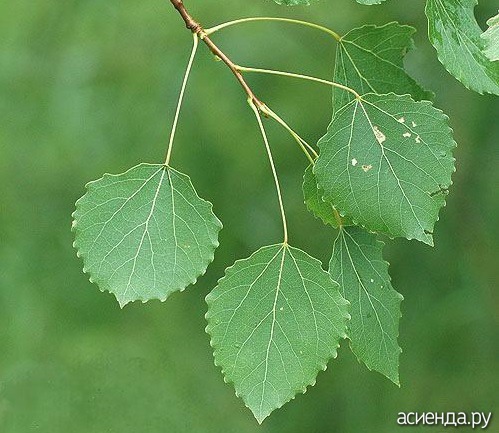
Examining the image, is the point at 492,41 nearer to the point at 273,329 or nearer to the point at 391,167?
the point at 391,167

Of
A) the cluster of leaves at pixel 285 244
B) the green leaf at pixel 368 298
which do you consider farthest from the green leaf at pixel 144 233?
the green leaf at pixel 368 298

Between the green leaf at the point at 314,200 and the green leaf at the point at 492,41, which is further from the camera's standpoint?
the green leaf at the point at 314,200

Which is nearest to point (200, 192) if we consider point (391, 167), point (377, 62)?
point (377, 62)

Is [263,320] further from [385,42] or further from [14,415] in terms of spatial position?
[14,415]

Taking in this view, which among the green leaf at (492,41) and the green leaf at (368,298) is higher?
the green leaf at (492,41)

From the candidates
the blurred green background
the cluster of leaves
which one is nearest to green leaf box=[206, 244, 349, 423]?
the cluster of leaves

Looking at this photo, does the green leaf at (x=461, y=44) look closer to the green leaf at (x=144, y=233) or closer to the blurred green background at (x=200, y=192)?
the green leaf at (x=144, y=233)
